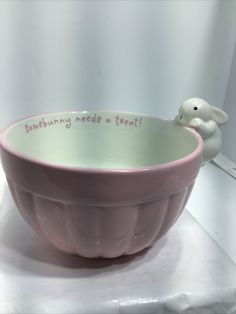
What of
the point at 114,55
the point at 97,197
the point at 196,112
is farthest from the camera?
the point at 114,55

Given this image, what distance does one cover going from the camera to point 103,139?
430 mm

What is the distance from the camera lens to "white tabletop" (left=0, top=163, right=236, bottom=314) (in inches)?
11.0

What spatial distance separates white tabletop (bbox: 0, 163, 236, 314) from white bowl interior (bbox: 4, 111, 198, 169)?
0.29ft

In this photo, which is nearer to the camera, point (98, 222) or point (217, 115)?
point (98, 222)

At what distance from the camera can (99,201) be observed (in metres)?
0.27

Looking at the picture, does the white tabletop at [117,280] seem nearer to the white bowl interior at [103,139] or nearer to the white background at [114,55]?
the white bowl interior at [103,139]

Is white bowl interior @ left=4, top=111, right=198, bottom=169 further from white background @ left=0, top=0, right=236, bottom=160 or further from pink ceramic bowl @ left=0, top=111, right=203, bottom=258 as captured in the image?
white background @ left=0, top=0, right=236, bottom=160

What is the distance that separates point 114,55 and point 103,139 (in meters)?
0.16

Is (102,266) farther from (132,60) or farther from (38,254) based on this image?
(132,60)

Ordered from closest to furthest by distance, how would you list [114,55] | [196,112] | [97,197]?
[97,197] < [196,112] < [114,55]

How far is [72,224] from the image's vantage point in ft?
0.93

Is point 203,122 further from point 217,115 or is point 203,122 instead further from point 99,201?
point 99,201

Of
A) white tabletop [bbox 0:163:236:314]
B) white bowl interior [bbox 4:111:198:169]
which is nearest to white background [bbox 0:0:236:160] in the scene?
white bowl interior [bbox 4:111:198:169]

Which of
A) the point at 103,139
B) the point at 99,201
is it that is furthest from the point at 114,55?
the point at 99,201
